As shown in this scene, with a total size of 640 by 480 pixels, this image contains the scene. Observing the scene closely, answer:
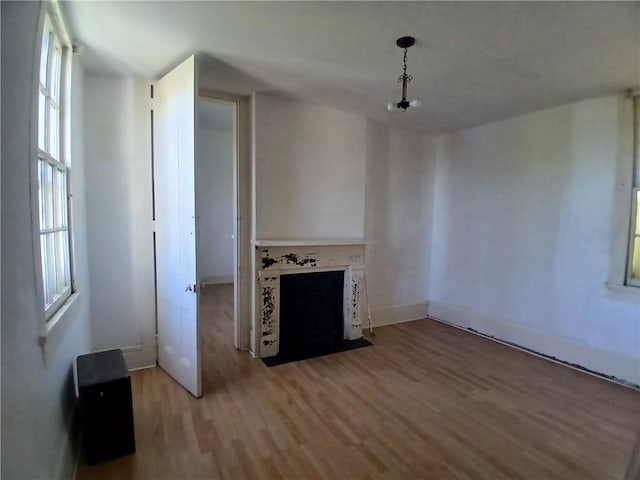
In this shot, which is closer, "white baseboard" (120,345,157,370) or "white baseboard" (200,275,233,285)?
"white baseboard" (120,345,157,370)

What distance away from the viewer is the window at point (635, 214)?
2.87 metres

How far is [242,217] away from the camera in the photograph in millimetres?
3371

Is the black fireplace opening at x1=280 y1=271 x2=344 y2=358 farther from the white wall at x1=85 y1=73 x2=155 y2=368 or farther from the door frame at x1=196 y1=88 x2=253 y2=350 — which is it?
the white wall at x1=85 y1=73 x2=155 y2=368

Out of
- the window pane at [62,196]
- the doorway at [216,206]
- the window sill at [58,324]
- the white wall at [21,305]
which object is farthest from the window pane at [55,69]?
the doorway at [216,206]

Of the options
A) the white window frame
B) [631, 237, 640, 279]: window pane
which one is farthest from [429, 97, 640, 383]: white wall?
the white window frame

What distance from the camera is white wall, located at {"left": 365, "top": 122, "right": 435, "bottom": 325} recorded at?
4195mm

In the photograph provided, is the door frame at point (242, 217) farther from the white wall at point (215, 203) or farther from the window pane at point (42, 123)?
the white wall at point (215, 203)

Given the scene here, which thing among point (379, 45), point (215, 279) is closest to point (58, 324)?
point (379, 45)

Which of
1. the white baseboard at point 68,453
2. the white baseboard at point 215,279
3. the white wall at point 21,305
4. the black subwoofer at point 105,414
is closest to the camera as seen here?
the white wall at point 21,305

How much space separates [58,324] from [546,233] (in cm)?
418

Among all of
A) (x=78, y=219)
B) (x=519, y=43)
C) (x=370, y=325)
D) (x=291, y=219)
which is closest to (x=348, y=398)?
(x=370, y=325)

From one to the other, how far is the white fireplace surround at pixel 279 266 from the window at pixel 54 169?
4.99 feet

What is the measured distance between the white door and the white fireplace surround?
2.53 feet

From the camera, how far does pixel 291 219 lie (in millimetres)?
3457
